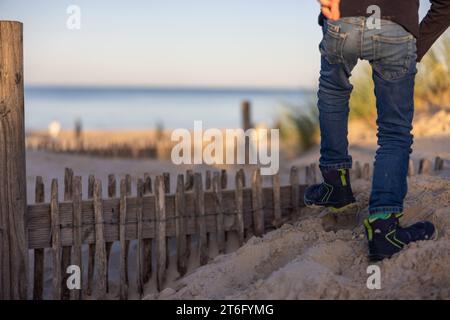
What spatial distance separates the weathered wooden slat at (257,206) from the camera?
169 inches

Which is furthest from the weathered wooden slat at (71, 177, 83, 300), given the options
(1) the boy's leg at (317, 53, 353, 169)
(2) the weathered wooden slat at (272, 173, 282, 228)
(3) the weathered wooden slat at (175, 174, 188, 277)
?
(1) the boy's leg at (317, 53, 353, 169)

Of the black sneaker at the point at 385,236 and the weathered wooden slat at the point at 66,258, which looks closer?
the black sneaker at the point at 385,236

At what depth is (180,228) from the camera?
4133mm

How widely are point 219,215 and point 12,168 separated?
4.16ft

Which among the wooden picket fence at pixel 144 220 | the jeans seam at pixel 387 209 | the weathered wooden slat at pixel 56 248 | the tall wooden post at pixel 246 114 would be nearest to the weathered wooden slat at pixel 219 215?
the wooden picket fence at pixel 144 220

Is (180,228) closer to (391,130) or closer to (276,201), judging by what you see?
(276,201)

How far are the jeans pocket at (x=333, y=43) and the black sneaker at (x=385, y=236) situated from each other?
0.76m

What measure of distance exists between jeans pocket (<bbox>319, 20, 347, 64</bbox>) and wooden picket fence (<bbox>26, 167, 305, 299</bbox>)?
1.13m

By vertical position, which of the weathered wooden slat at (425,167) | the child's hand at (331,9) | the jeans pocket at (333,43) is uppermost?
the child's hand at (331,9)

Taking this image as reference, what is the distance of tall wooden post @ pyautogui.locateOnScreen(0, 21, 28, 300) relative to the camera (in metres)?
3.51

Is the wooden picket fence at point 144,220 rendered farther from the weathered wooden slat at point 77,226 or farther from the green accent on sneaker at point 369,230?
the green accent on sneaker at point 369,230

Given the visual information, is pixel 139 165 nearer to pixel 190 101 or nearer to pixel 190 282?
pixel 190 282

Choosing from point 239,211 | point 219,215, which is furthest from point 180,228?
point 239,211
